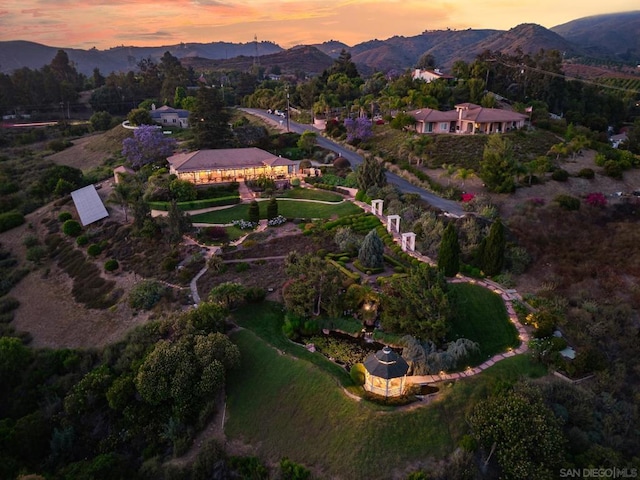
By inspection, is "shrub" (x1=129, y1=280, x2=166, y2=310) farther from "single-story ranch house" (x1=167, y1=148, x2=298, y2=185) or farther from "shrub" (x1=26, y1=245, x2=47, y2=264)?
"single-story ranch house" (x1=167, y1=148, x2=298, y2=185)

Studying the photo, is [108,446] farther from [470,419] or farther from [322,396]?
[470,419]

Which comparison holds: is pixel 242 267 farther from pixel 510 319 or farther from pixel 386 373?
pixel 510 319

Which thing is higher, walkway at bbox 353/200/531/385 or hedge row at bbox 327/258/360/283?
hedge row at bbox 327/258/360/283

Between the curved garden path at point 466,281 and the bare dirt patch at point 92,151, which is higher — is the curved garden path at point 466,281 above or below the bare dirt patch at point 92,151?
below

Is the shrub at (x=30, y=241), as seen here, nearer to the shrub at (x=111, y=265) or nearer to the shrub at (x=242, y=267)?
the shrub at (x=111, y=265)

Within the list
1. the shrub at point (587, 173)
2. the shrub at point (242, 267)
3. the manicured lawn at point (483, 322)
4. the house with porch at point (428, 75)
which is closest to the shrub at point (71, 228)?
the shrub at point (242, 267)

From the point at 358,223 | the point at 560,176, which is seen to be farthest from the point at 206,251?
the point at 560,176

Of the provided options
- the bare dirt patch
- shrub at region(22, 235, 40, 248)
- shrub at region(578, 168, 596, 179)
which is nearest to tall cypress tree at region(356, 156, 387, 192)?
shrub at region(578, 168, 596, 179)
